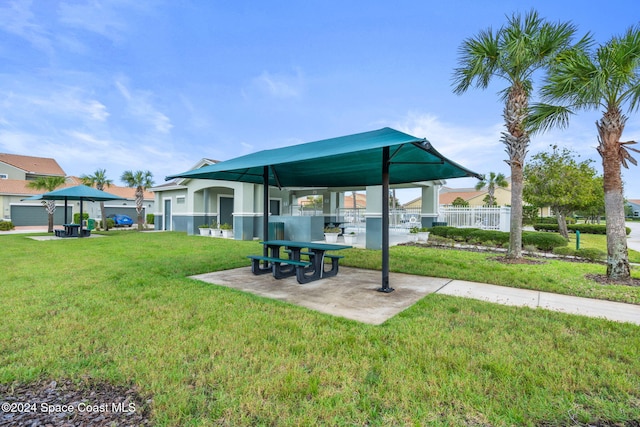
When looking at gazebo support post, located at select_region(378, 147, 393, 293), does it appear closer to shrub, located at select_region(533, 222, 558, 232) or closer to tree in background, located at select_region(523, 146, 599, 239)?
tree in background, located at select_region(523, 146, 599, 239)

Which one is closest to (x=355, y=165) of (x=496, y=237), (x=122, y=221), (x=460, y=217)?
(x=496, y=237)

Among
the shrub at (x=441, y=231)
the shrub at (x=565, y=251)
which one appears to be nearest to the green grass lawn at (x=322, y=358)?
the shrub at (x=565, y=251)

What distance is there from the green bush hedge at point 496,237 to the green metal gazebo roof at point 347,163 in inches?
254

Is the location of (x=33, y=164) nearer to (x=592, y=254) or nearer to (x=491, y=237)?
(x=491, y=237)

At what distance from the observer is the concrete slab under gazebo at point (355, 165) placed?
5020 millimetres

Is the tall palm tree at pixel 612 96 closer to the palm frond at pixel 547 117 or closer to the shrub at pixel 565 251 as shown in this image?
the palm frond at pixel 547 117

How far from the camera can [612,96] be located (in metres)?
7.02

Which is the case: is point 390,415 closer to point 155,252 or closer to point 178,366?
point 178,366

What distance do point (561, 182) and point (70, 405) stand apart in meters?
22.0

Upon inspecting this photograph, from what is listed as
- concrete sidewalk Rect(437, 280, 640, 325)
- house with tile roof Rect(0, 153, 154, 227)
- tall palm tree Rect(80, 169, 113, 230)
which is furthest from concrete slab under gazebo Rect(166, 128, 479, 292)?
tall palm tree Rect(80, 169, 113, 230)

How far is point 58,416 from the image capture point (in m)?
2.36

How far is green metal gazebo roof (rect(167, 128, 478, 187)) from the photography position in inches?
195

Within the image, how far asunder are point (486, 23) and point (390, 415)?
11.8 meters

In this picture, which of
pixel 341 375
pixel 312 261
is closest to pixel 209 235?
pixel 312 261
